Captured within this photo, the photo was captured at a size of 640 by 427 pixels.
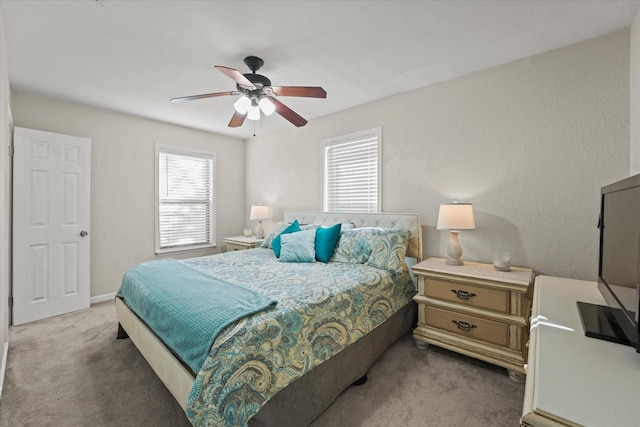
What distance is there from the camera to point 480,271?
7.55 ft

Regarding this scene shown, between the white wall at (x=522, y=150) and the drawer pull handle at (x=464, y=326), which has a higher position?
the white wall at (x=522, y=150)

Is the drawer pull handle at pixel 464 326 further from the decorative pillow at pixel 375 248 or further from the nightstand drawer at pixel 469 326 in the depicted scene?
the decorative pillow at pixel 375 248

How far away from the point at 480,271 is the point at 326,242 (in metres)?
1.41

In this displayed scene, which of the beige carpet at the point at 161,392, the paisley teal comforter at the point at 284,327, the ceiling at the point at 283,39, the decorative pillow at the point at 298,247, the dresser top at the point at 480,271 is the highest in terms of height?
the ceiling at the point at 283,39

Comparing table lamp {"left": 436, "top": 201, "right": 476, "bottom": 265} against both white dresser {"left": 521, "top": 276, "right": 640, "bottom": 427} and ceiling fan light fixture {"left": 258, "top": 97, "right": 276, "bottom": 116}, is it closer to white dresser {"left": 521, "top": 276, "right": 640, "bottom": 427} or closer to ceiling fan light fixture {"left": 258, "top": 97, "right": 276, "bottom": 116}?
white dresser {"left": 521, "top": 276, "right": 640, "bottom": 427}

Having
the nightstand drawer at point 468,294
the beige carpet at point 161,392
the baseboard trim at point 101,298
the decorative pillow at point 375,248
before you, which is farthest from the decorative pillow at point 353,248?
the baseboard trim at point 101,298

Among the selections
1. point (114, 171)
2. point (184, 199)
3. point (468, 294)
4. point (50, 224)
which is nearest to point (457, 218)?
point (468, 294)

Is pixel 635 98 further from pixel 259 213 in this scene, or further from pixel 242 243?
pixel 242 243

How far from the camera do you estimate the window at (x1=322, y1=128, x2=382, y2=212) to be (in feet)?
11.3

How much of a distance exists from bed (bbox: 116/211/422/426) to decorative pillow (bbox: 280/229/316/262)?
10cm

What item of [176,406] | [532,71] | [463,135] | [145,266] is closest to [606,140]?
[532,71]

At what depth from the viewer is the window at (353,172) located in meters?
3.45

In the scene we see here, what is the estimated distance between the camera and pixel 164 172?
425 cm

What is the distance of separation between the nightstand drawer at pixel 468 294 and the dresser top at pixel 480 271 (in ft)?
0.31
